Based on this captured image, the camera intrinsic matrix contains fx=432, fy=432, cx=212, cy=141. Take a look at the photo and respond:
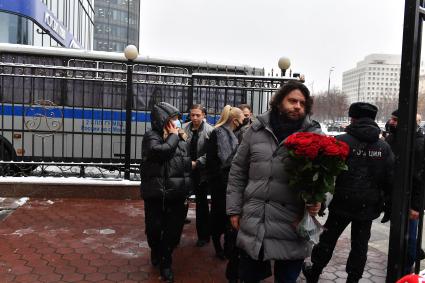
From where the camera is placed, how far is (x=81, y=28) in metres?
31.1

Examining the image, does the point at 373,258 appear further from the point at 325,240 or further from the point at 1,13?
the point at 1,13

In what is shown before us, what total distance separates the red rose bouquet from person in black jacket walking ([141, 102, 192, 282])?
5.00 ft

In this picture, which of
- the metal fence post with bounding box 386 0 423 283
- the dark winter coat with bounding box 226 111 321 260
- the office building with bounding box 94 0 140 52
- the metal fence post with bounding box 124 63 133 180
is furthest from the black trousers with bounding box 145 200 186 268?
the office building with bounding box 94 0 140 52

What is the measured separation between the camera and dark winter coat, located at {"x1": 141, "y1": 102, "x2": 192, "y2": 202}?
4.11 meters

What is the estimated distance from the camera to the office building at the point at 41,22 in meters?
15.4

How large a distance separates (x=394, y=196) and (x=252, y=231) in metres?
0.98

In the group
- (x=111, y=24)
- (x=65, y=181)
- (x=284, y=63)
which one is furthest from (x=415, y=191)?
(x=111, y=24)

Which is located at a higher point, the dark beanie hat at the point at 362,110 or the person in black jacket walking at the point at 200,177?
the dark beanie hat at the point at 362,110

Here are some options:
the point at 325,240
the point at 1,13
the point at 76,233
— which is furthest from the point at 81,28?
the point at 325,240

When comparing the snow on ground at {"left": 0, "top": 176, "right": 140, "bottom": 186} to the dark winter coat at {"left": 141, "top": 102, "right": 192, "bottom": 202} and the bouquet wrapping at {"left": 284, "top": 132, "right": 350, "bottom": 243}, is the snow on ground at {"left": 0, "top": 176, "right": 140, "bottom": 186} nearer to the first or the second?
the dark winter coat at {"left": 141, "top": 102, "right": 192, "bottom": 202}

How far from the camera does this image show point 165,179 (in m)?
4.19

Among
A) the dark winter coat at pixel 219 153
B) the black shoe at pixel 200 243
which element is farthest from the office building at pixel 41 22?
the dark winter coat at pixel 219 153

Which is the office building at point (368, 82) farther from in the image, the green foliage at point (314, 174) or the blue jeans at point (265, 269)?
the green foliage at point (314, 174)

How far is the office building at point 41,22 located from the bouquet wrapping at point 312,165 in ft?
49.1
